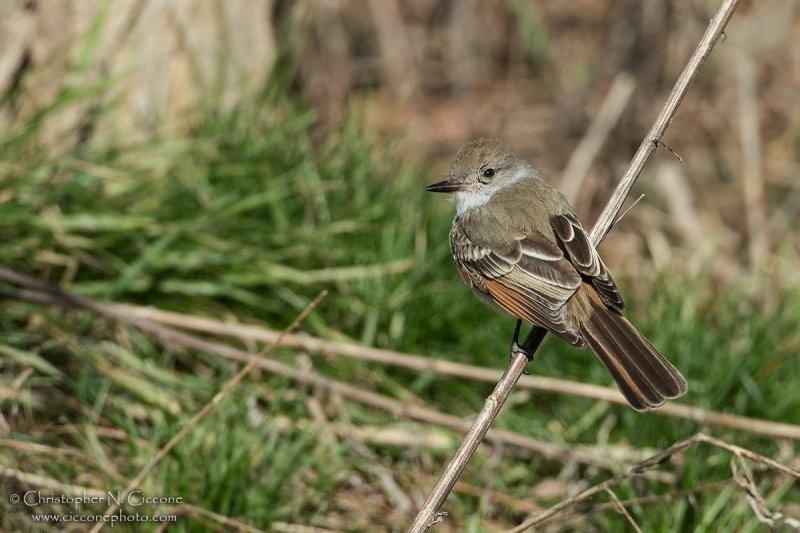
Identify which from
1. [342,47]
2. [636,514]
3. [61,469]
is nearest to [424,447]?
[636,514]

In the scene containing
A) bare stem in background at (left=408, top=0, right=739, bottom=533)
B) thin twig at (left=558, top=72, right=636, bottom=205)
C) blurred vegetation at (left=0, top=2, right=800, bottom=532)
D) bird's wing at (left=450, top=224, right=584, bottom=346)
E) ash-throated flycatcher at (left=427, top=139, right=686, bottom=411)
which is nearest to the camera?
bare stem in background at (left=408, top=0, right=739, bottom=533)

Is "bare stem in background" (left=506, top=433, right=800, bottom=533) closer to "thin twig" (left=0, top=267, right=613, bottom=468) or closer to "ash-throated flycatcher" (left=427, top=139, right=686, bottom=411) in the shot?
"ash-throated flycatcher" (left=427, top=139, right=686, bottom=411)

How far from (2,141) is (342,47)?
3.88 meters

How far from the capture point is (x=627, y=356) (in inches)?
117

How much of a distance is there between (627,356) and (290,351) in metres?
2.08

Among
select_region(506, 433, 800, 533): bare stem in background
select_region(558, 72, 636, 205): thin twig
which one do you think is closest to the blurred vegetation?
select_region(506, 433, 800, 533): bare stem in background

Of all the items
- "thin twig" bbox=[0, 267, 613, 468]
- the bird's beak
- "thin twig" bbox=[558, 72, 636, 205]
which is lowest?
"thin twig" bbox=[0, 267, 613, 468]

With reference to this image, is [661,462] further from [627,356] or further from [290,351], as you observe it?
[290,351]

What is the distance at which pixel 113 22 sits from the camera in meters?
5.15

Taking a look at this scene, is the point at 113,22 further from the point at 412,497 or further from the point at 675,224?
the point at 675,224

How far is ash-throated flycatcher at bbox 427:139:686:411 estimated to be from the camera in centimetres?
294

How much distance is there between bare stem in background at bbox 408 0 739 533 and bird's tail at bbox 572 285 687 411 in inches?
13.1

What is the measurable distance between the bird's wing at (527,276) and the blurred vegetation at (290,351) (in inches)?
30.8

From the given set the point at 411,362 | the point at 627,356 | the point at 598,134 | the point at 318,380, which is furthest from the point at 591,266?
the point at 598,134
